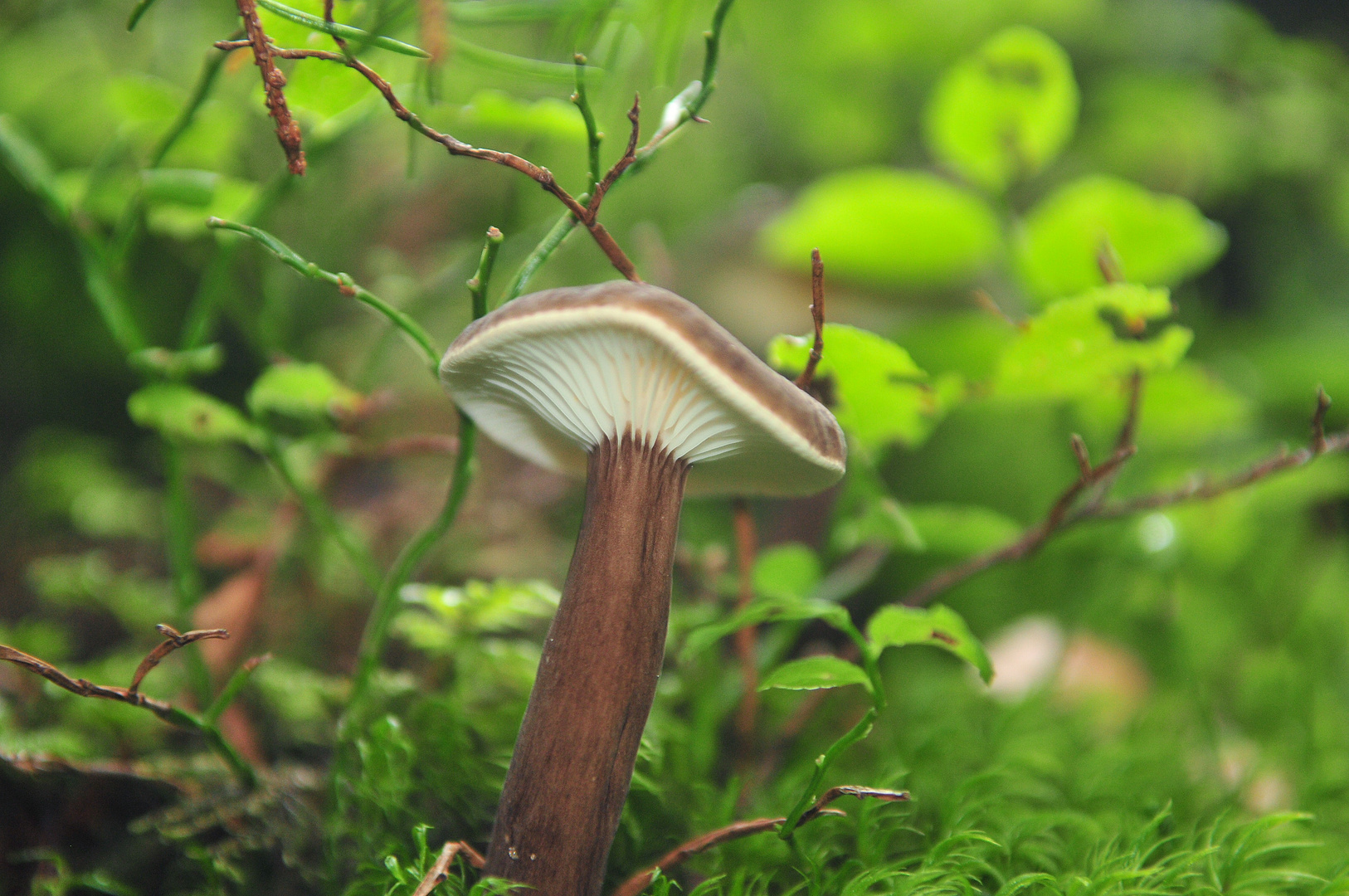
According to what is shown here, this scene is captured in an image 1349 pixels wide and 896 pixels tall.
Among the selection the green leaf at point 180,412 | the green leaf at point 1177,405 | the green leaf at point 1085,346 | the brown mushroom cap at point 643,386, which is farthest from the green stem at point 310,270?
the green leaf at point 1177,405

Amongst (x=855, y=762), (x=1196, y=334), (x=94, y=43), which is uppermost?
(x=94, y=43)

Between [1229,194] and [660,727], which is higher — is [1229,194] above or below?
above

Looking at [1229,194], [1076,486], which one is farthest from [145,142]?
[1229,194]

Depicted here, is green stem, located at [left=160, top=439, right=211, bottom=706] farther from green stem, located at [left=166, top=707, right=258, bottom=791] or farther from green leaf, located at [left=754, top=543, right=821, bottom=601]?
green leaf, located at [left=754, top=543, right=821, bottom=601]

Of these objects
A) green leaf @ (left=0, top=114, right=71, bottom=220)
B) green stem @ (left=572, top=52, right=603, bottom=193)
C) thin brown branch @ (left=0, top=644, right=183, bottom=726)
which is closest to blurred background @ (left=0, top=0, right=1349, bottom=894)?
green leaf @ (left=0, top=114, right=71, bottom=220)

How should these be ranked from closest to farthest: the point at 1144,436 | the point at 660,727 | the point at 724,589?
the point at 660,727
the point at 724,589
the point at 1144,436

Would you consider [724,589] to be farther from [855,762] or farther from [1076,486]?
[1076,486]

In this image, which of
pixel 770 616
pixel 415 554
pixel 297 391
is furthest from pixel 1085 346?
pixel 297 391
